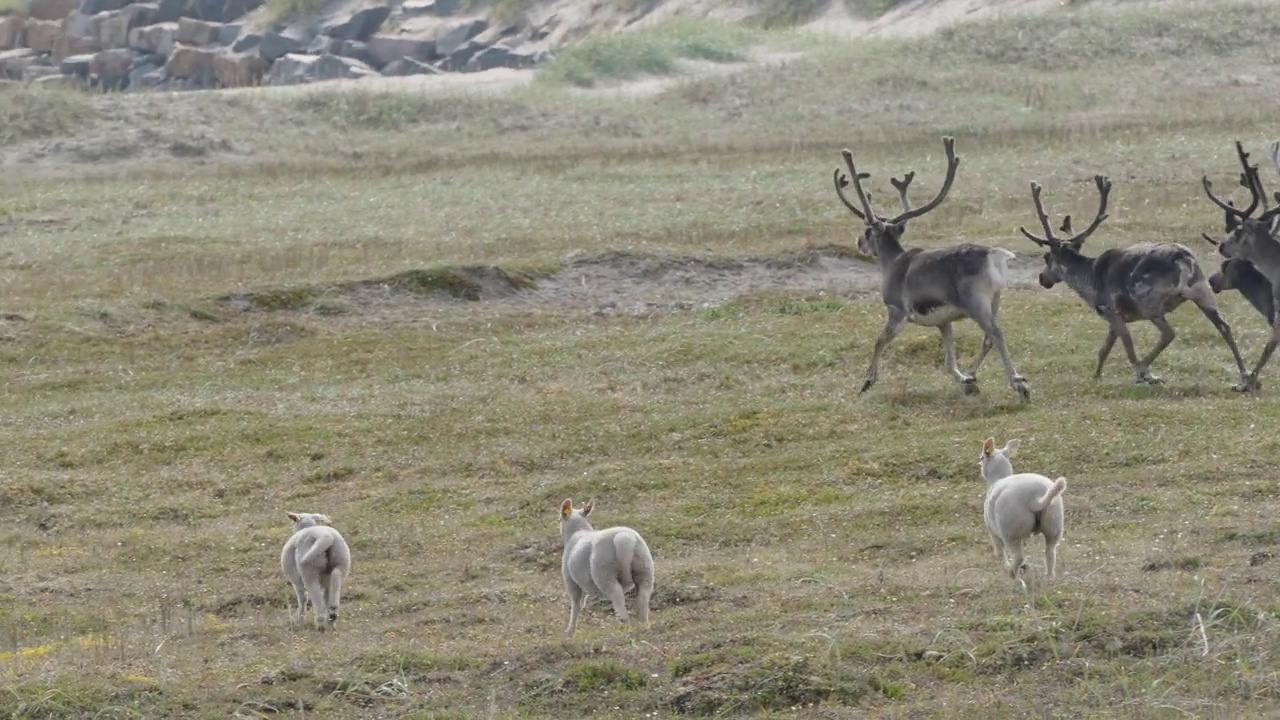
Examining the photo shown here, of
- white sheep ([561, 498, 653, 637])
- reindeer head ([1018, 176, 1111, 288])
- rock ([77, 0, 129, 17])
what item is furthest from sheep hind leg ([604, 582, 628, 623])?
rock ([77, 0, 129, 17])

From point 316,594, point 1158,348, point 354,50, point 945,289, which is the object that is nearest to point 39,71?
point 354,50

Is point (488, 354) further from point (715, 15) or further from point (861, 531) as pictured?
point (715, 15)

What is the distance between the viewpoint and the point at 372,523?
18.9m

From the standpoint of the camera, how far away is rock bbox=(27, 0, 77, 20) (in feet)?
330

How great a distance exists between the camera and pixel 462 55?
7944 cm

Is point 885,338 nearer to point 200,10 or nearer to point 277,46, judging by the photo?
point 277,46

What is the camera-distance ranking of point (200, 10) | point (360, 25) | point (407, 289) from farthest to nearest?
point (200, 10) < point (360, 25) < point (407, 289)

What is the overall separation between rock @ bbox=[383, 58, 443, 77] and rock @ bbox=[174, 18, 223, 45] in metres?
15.5

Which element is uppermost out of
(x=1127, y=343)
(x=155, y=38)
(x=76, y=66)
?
(x=1127, y=343)

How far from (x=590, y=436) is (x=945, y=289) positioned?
4.42 m

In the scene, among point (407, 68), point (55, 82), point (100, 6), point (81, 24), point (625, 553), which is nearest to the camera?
point (625, 553)

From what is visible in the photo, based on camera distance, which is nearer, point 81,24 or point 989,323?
point 989,323

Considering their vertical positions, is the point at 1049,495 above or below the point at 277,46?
above

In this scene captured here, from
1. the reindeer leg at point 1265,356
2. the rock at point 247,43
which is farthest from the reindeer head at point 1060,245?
the rock at point 247,43
